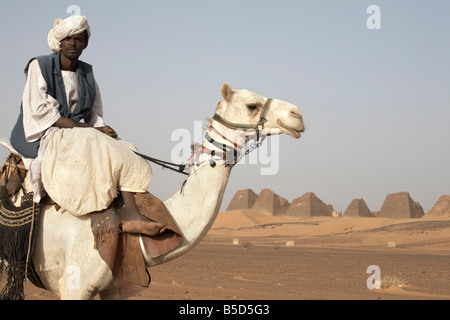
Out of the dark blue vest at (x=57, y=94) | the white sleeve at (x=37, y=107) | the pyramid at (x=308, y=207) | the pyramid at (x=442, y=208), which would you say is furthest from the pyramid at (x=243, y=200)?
the white sleeve at (x=37, y=107)

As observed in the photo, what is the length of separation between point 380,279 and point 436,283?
212 cm

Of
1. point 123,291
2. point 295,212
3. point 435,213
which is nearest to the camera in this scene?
point 123,291

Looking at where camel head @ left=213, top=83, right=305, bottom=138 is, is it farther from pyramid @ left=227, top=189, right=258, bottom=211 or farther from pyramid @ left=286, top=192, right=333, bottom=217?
pyramid @ left=227, top=189, right=258, bottom=211

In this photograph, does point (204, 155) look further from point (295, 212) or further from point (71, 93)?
point (295, 212)

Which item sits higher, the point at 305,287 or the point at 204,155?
the point at 204,155

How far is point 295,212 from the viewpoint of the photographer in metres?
93.0

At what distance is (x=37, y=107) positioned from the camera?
5207mm

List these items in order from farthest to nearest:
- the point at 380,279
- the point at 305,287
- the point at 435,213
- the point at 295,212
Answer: the point at 295,212
the point at 435,213
the point at 380,279
the point at 305,287

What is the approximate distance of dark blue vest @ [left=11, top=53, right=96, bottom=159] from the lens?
528 cm

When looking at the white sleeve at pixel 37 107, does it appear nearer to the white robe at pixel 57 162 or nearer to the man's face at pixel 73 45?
the white robe at pixel 57 162

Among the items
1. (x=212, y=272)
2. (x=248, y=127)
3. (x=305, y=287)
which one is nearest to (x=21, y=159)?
(x=248, y=127)

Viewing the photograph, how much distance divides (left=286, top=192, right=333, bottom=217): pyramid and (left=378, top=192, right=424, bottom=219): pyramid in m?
9.33

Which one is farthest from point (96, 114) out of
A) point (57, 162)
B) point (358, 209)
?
point (358, 209)

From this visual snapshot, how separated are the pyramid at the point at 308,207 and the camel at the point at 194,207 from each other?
85944 mm
